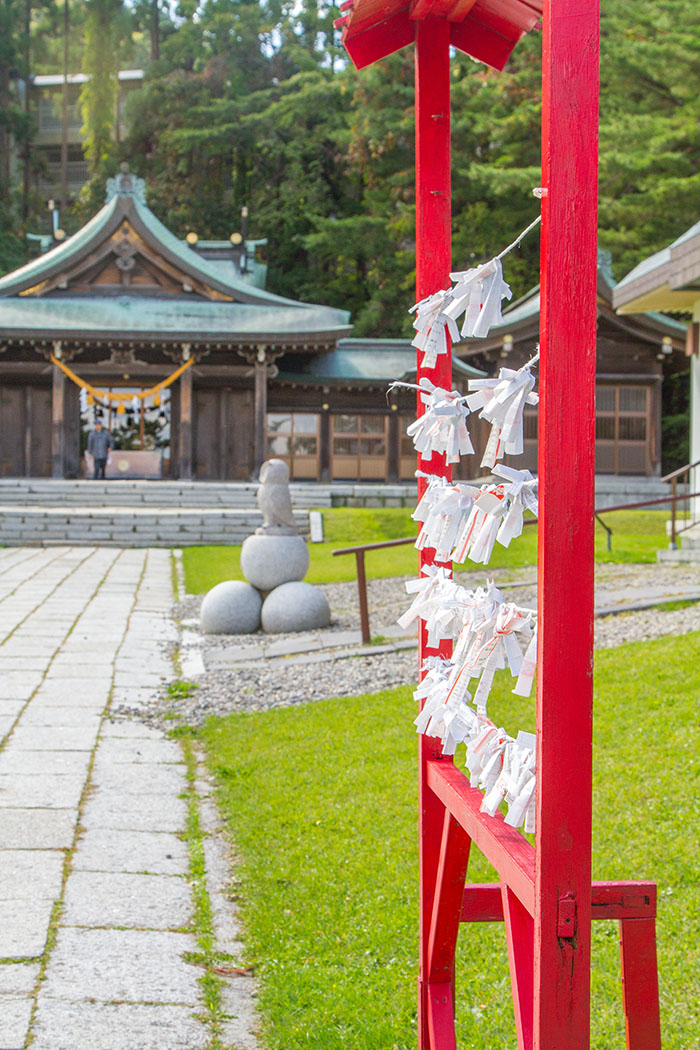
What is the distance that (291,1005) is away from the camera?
8.89ft

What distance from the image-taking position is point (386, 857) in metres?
3.64

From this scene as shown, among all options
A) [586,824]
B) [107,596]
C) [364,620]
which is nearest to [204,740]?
[364,620]

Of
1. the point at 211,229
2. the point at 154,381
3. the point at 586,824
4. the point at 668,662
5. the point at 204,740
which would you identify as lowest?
the point at 204,740

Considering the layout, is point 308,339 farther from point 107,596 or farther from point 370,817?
point 370,817

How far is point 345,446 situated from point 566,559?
76.0 feet

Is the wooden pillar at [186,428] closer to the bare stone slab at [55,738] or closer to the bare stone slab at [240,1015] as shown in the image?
the bare stone slab at [55,738]

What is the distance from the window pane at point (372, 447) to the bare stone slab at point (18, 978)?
2175cm

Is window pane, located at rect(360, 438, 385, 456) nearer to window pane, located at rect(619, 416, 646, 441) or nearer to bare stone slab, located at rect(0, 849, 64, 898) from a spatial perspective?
window pane, located at rect(619, 416, 646, 441)

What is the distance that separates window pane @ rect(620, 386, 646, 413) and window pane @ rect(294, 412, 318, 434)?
7092mm

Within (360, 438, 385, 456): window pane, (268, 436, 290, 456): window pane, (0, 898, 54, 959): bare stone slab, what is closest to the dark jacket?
(268, 436, 290, 456): window pane

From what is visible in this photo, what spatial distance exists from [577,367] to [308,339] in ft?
68.0

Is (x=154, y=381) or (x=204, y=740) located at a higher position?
(x=154, y=381)

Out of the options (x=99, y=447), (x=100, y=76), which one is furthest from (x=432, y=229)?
(x=100, y=76)

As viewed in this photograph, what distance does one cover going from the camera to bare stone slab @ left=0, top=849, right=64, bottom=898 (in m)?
3.37
